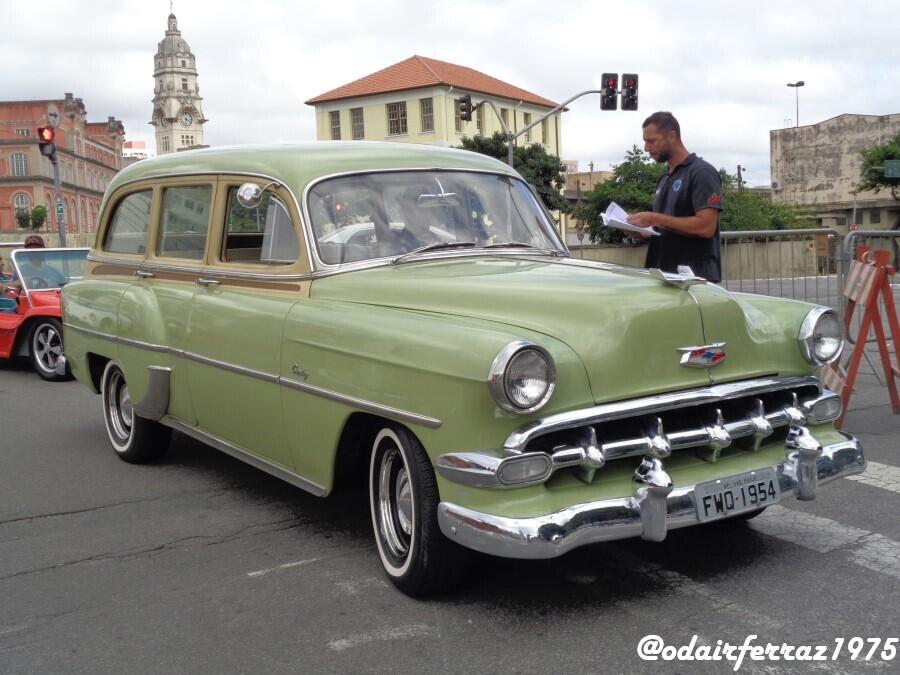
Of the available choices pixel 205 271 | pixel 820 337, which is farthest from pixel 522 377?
pixel 205 271

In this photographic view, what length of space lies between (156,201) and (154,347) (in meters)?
0.97

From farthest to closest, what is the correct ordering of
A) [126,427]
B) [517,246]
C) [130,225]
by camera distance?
[126,427]
[130,225]
[517,246]

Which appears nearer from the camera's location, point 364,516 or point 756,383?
point 756,383

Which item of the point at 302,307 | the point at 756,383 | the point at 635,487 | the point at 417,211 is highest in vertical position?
the point at 417,211

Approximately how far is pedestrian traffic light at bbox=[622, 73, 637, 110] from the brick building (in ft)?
192

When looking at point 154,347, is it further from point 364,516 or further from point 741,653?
point 741,653

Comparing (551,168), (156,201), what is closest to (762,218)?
(551,168)

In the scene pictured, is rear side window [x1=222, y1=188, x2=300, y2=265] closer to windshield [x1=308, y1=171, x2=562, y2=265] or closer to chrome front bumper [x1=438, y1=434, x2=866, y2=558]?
windshield [x1=308, y1=171, x2=562, y2=265]

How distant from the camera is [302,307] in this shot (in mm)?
4367

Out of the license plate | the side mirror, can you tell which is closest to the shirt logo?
the license plate

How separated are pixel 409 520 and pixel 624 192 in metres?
46.9

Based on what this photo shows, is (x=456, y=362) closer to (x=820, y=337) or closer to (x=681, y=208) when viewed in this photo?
(x=820, y=337)

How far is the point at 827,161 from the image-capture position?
70.2 m

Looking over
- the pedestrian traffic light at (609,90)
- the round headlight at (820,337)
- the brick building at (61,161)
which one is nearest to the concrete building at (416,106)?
the brick building at (61,161)
